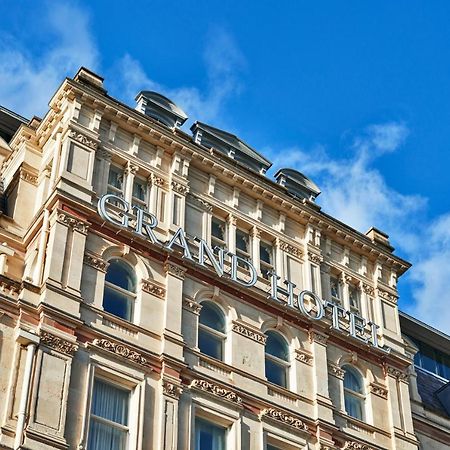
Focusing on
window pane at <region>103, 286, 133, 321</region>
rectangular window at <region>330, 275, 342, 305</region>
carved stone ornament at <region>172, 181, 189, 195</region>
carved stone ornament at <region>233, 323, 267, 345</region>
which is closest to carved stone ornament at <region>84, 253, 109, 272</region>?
window pane at <region>103, 286, 133, 321</region>

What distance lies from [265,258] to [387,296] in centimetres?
648

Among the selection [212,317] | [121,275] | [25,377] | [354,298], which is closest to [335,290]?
[354,298]

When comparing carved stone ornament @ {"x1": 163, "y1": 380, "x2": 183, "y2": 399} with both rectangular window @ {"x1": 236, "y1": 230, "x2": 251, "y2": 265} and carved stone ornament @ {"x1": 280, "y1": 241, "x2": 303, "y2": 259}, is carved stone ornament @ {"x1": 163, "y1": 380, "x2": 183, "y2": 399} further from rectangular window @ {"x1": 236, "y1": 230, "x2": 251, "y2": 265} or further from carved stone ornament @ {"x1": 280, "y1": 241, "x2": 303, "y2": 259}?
carved stone ornament @ {"x1": 280, "y1": 241, "x2": 303, "y2": 259}

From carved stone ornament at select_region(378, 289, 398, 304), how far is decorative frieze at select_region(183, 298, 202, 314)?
11.0 m

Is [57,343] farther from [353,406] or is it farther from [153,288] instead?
[353,406]

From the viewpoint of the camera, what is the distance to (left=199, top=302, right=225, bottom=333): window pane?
135ft

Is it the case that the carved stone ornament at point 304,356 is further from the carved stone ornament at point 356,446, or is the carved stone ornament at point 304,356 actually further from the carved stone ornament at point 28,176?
the carved stone ornament at point 28,176

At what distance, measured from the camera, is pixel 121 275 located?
3988 centimetres

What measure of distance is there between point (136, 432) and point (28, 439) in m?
4.04

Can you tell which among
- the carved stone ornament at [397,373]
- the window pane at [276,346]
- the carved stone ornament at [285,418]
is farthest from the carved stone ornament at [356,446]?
Answer: the carved stone ornament at [397,373]

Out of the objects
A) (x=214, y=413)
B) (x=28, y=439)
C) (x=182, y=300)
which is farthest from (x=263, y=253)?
(x=28, y=439)

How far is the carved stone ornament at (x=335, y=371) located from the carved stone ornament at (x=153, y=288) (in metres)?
7.83

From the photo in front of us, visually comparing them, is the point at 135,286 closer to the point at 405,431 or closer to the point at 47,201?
the point at 47,201

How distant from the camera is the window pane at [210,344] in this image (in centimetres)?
4016
